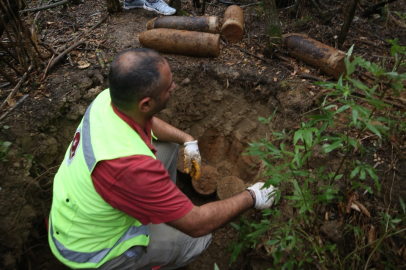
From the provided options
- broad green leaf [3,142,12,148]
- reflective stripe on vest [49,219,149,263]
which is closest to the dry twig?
broad green leaf [3,142,12,148]

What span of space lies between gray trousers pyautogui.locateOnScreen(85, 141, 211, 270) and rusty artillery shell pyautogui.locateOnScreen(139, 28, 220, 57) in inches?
81.6

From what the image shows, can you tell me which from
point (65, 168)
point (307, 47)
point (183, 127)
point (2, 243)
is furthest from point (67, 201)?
point (307, 47)

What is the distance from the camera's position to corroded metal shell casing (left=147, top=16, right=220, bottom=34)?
363 centimetres

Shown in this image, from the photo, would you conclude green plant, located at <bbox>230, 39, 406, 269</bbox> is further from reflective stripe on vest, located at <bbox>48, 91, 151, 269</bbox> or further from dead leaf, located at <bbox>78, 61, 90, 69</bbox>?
dead leaf, located at <bbox>78, 61, 90, 69</bbox>

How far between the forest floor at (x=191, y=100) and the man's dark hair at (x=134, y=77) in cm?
143

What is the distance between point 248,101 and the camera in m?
3.43

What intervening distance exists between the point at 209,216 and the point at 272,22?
8.28 feet

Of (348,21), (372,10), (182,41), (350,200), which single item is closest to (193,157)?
(350,200)

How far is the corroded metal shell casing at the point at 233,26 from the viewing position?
3.58 m

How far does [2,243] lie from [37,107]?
1.27 metres

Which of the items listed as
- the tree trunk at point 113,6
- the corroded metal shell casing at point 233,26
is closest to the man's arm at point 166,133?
the corroded metal shell casing at point 233,26

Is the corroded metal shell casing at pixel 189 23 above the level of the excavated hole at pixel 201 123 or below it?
above

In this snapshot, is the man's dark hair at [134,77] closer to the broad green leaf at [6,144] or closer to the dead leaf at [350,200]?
the broad green leaf at [6,144]

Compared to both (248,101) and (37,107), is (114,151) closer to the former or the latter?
(37,107)
